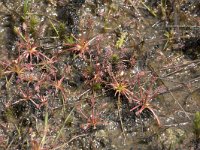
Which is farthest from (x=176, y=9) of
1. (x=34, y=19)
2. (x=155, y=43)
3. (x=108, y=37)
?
(x=34, y=19)

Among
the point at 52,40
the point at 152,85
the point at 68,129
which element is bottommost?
the point at 68,129

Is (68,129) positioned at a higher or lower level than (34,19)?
lower

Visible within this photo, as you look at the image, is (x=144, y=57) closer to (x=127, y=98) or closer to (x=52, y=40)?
(x=127, y=98)

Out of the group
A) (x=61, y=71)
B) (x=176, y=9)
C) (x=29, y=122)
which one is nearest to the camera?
(x=29, y=122)

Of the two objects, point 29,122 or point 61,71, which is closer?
point 29,122

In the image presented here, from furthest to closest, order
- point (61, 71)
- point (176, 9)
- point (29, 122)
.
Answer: point (176, 9) → point (61, 71) → point (29, 122)

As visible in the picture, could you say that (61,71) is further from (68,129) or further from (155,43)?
(155,43)

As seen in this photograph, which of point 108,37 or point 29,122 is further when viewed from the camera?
point 108,37

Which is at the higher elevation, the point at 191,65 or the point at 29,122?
the point at 191,65

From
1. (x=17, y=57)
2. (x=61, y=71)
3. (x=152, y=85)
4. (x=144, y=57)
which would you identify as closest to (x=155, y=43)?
(x=144, y=57)
